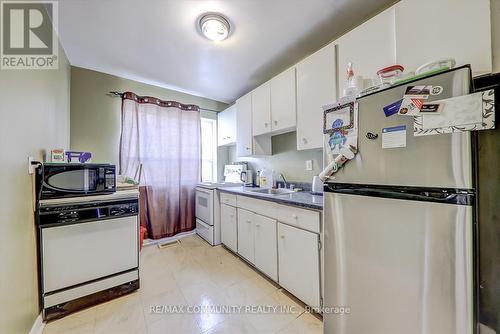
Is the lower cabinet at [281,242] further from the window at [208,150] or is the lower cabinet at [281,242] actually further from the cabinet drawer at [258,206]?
the window at [208,150]

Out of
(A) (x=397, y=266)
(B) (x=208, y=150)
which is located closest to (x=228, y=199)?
(B) (x=208, y=150)

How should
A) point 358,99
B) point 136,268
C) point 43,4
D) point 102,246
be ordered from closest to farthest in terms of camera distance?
point 358,99
point 43,4
point 102,246
point 136,268

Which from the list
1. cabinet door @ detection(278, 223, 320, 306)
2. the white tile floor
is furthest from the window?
cabinet door @ detection(278, 223, 320, 306)

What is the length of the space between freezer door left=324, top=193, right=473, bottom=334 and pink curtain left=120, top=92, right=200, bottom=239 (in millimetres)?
2478

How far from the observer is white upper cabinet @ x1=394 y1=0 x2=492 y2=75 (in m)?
0.92

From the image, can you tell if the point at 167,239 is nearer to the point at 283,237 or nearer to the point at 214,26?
the point at 283,237


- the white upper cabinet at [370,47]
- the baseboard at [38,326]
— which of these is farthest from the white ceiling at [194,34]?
the baseboard at [38,326]

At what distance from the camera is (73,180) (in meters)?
1.61

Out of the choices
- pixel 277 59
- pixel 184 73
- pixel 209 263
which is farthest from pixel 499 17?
pixel 209 263

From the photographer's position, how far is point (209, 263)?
7.41 feet

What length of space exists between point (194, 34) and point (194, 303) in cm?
241

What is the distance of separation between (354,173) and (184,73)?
2.42 meters

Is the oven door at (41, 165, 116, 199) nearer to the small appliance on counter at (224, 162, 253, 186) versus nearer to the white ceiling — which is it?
the white ceiling

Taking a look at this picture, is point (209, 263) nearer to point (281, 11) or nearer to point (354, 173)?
point (354, 173)
